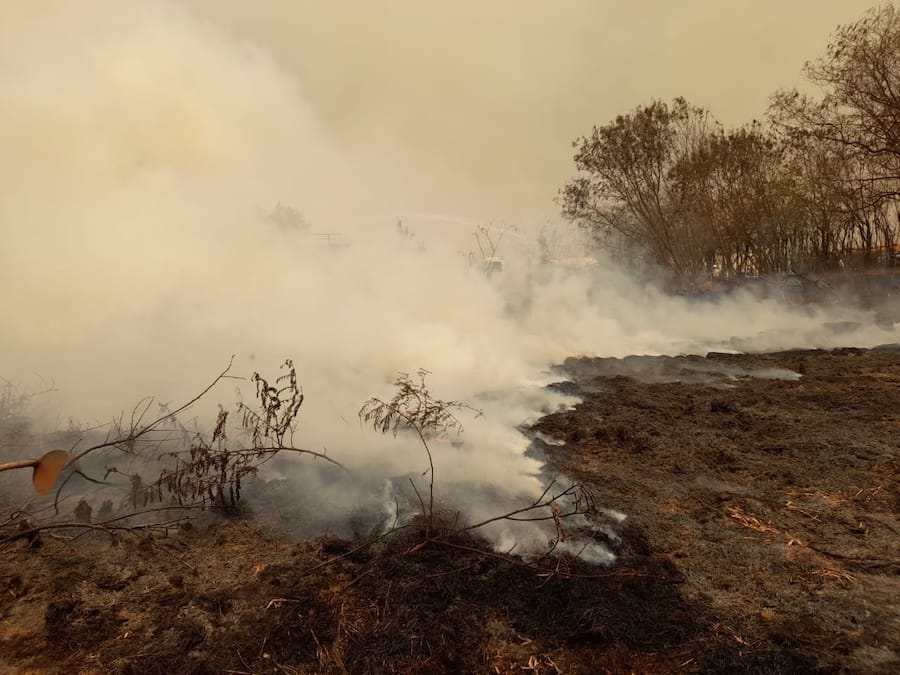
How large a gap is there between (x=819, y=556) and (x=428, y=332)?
7.44 metres

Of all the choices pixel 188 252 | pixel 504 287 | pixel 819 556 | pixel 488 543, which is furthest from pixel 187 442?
pixel 504 287

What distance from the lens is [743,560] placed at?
3.15 meters

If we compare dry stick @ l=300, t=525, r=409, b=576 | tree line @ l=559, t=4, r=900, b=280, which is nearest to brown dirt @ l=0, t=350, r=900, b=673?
dry stick @ l=300, t=525, r=409, b=576

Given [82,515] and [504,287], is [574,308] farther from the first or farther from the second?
[82,515]

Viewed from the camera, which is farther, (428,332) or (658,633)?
(428,332)

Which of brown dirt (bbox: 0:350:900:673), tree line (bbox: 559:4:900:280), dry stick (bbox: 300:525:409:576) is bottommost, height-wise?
brown dirt (bbox: 0:350:900:673)

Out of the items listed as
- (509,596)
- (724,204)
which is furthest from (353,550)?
(724,204)

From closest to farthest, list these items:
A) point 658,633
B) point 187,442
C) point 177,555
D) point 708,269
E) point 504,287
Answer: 1. point 658,633
2. point 177,555
3. point 187,442
4. point 504,287
5. point 708,269

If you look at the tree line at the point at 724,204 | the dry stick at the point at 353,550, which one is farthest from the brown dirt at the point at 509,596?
the tree line at the point at 724,204

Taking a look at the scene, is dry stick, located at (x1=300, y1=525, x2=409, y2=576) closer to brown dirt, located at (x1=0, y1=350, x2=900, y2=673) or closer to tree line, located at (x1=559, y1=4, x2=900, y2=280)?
brown dirt, located at (x1=0, y1=350, x2=900, y2=673)

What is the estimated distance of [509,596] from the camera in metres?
2.86

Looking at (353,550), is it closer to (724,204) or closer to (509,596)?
(509,596)

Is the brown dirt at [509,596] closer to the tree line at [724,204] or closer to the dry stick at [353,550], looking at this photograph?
the dry stick at [353,550]

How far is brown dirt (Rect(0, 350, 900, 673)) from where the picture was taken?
238cm
